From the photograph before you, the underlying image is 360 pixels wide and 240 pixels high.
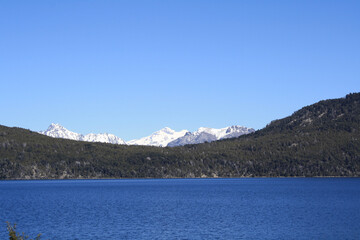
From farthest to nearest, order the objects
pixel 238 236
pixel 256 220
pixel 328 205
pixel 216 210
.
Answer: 1. pixel 328 205
2. pixel 216 210
3. pixel 256 220
4. pixel 238 236

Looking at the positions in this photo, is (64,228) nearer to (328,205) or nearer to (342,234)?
(342,234)

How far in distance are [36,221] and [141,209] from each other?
34.0 m

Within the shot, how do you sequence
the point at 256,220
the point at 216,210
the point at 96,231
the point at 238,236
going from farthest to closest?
the point at 216,210
the point at 256,220
the point at 96,231
the point at 238,236

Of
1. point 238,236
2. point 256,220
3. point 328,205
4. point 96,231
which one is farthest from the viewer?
point 328,205

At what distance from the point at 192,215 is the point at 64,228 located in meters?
32.4

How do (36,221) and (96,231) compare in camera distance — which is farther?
(36,221)

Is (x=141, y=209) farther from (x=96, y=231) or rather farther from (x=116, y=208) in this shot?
(x=96, y=231)

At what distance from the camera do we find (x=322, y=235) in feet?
294

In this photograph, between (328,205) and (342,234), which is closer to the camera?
(342,234)

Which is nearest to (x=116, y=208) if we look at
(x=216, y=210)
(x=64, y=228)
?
(x=216, y=210)

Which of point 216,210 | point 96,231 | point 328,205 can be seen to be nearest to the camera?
point 96,231

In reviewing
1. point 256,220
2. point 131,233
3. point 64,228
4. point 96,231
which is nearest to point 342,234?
point 256,220

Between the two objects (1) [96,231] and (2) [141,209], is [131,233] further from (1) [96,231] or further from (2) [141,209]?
(2) [141,209]

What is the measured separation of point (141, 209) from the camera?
457 feet
